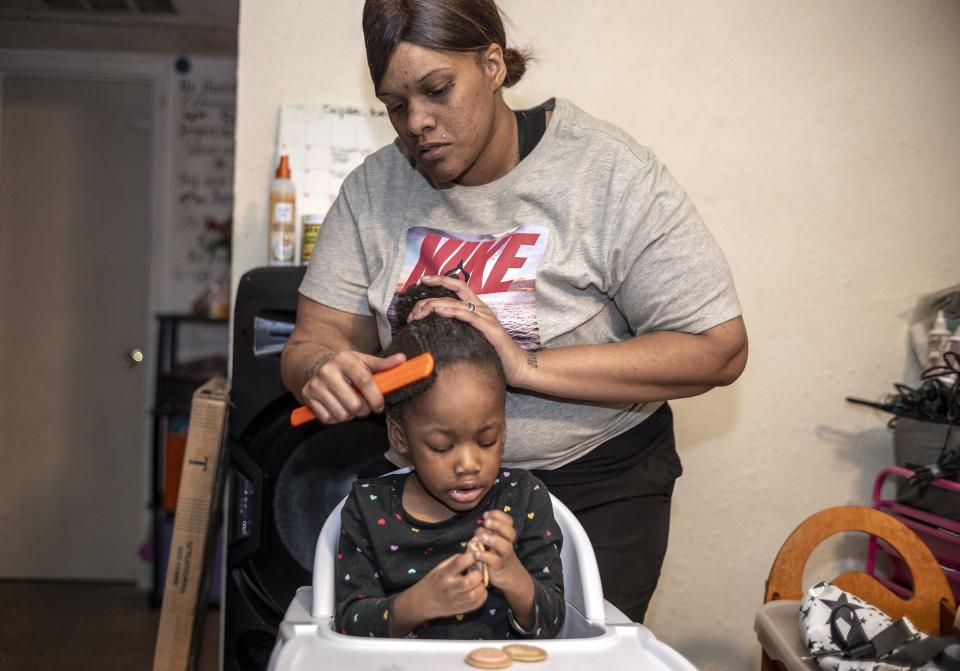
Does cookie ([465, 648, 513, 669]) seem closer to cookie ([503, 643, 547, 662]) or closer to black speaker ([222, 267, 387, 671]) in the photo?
cookie ([503, 643, 547, 662])

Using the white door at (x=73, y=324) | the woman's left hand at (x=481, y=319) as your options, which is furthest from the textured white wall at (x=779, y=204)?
the white door at (x=73, y=324)

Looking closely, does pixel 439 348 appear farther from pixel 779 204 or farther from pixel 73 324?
pixel 73 324

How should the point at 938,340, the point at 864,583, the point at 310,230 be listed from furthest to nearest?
the point at 938,340
the point at 310,230
the point at 864,583

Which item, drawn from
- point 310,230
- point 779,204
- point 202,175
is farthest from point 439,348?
point 202,175

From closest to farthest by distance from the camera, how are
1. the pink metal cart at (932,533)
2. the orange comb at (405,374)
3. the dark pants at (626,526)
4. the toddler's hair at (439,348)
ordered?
the orange comb at (405,374) → the toddler's hair at (439,348) → the dark pants at (626,526) → the pink metal cart at (932,533)

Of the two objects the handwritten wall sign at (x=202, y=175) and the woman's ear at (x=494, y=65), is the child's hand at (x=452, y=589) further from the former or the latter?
the handwritten wall sign at (x=202, y=175)

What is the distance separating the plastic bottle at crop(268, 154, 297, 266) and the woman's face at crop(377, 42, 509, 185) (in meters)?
0.83

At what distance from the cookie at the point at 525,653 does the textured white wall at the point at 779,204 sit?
1442mm

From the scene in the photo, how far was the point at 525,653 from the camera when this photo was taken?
993 mm

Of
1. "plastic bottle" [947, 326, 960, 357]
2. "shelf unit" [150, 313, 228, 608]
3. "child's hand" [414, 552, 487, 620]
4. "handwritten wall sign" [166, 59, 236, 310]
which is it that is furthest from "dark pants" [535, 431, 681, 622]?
"handwritten wall sign" [166, 59, 236, 310]

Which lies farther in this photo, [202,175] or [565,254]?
[202,175]

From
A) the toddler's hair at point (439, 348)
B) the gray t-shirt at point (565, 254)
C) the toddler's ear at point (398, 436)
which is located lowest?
the toddler's ear at point (398, 436)

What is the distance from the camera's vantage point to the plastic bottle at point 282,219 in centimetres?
214

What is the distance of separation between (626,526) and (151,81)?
3.54 m
